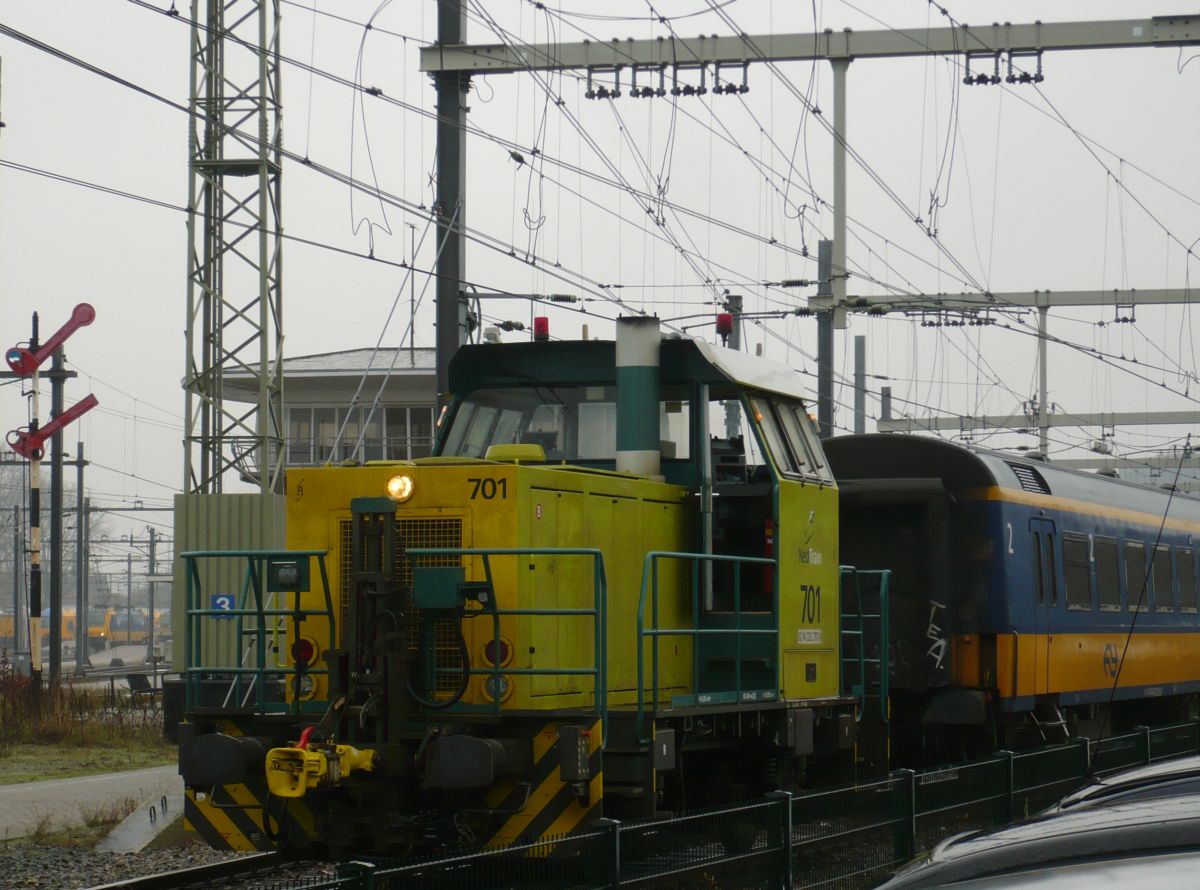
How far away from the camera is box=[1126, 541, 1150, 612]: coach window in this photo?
62.3 ft

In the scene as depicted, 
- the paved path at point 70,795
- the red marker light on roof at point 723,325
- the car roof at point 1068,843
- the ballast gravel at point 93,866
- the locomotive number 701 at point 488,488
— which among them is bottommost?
the paved path at point 70,795

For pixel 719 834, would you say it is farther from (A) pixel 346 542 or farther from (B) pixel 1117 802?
(B) pixel 1117 802

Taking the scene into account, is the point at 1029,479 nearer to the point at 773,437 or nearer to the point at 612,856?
the point at 773,437

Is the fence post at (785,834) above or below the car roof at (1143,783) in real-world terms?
below

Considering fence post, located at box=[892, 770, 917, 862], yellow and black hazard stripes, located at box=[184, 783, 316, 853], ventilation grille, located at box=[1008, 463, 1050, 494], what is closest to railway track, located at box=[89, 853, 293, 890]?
yellow and black hazard stripes, located at box=[184, 783, 316, 853]

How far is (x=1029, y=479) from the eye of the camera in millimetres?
16672

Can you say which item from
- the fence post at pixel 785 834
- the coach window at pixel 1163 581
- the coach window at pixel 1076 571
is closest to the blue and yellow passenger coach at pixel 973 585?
the coach window at pixel 1076 571

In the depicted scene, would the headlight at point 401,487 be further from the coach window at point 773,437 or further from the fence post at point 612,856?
the fence post at point 612,856

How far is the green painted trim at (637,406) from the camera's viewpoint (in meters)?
10.8

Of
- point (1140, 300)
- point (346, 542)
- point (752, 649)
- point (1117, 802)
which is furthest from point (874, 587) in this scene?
point (1140, 300)

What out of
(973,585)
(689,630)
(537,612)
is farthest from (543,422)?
(973,585)

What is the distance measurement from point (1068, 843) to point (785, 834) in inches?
225

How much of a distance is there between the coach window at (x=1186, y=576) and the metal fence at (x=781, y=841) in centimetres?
765

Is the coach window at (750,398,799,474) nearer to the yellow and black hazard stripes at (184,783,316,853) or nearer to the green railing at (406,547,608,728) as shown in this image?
the green railing at (406,547,608,728)
